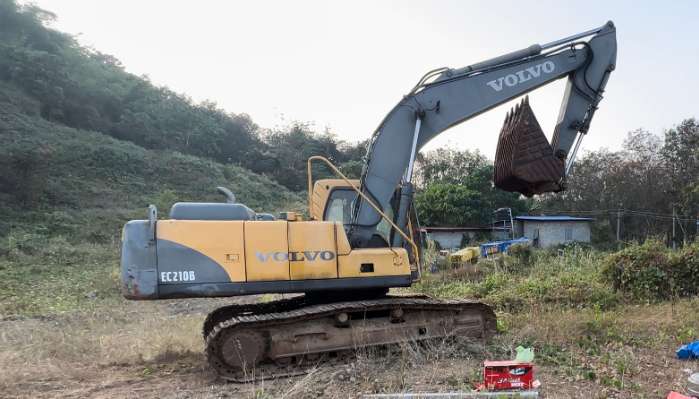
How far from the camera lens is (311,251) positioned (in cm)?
595

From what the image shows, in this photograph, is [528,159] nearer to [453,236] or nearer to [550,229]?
[453,236]

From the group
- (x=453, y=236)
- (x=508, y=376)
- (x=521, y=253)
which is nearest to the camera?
(x=508, y=376)

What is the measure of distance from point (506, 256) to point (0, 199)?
2216 centimetres

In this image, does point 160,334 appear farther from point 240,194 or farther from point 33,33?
point 33,33

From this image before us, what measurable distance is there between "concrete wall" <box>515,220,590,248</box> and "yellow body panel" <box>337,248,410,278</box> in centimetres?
2724

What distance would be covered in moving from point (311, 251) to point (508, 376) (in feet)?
8.15

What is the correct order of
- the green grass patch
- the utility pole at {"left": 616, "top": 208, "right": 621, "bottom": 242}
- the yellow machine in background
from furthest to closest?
the utility pole at {"left": 616, "top": 208, "right": 621, "bottom": 242}, the yellow machine in background, the green grass patch

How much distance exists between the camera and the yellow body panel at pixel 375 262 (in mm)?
6051

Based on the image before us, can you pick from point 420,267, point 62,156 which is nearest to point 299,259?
point 420,267

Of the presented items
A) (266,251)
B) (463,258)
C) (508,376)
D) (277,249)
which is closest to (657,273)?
(508,376)

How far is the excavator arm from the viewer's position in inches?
267

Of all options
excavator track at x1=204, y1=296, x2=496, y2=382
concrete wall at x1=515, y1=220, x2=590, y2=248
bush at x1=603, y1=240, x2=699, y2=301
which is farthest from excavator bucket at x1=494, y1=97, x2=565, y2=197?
concrete wall at x1=515, y1=220, x2=590, y2=248

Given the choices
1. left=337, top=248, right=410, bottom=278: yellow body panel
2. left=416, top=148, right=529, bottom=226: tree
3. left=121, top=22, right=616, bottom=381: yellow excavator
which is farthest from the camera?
left=416, top=148, right=529, bottom=226: tree

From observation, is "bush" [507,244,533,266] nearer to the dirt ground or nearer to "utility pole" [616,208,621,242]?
the dirt ground
